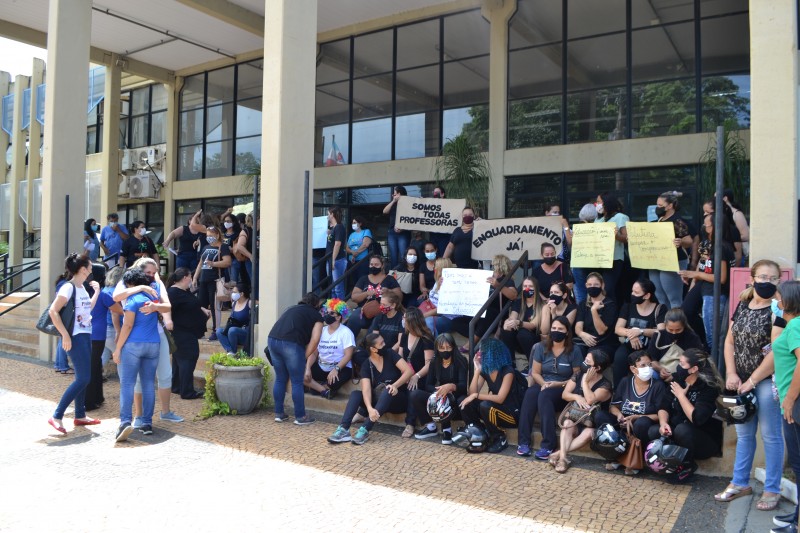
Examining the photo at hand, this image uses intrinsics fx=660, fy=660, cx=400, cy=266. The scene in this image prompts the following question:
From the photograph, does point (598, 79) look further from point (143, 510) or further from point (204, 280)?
point (143, 510)

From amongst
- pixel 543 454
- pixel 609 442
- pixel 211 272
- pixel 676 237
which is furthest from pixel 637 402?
pixel 211 272

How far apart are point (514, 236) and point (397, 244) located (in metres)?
2.30

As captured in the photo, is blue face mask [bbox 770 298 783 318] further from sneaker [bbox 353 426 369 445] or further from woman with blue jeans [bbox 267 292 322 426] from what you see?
woman with blue jeans [bbox 267 292 322 426]

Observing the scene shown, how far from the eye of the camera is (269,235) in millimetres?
9273

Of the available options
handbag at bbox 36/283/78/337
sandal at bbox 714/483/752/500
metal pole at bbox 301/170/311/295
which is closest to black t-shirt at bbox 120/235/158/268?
metal pole at bbox 301/170/311/295

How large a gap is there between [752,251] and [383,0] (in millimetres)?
11033

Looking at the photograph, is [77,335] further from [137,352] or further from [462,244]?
[462,244]

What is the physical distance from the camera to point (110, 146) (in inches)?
806

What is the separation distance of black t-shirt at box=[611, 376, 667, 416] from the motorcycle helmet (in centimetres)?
173

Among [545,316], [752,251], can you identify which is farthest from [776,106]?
[545,316]

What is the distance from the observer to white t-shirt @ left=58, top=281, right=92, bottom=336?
759cm

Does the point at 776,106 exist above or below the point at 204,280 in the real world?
above

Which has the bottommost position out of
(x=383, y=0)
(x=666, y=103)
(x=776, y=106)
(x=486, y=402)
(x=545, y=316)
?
(x=486, y=402)

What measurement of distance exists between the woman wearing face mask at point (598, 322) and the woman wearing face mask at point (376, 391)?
6.56 ft
